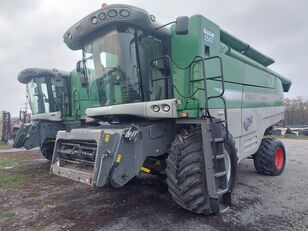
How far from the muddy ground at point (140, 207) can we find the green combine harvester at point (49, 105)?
6.50 ft

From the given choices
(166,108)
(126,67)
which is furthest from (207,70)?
(126,67)

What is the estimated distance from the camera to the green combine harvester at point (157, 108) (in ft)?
10.8

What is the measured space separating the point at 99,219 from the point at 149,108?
168cm

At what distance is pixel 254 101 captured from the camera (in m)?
5.35

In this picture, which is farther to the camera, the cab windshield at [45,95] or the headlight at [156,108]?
the cab windshield at [45,95]

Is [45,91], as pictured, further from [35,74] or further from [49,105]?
[35,74]

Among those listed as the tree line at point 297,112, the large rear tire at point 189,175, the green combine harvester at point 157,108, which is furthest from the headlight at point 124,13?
the tree line at point 297,112

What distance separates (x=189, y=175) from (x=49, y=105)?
22.0 ft

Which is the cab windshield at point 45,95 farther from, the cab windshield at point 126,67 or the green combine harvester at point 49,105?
the cab windshield at point 126,67

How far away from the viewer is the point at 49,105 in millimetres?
8570

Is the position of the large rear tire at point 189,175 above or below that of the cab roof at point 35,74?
below

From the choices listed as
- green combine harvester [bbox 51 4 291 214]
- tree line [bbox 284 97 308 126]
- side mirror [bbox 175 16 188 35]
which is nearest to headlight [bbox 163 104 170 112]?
green combine harvester [bbox 51 4 291 214]

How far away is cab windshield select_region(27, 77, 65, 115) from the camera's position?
27.9 ft

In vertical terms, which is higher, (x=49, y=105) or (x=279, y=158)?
(x=49, y=105)
